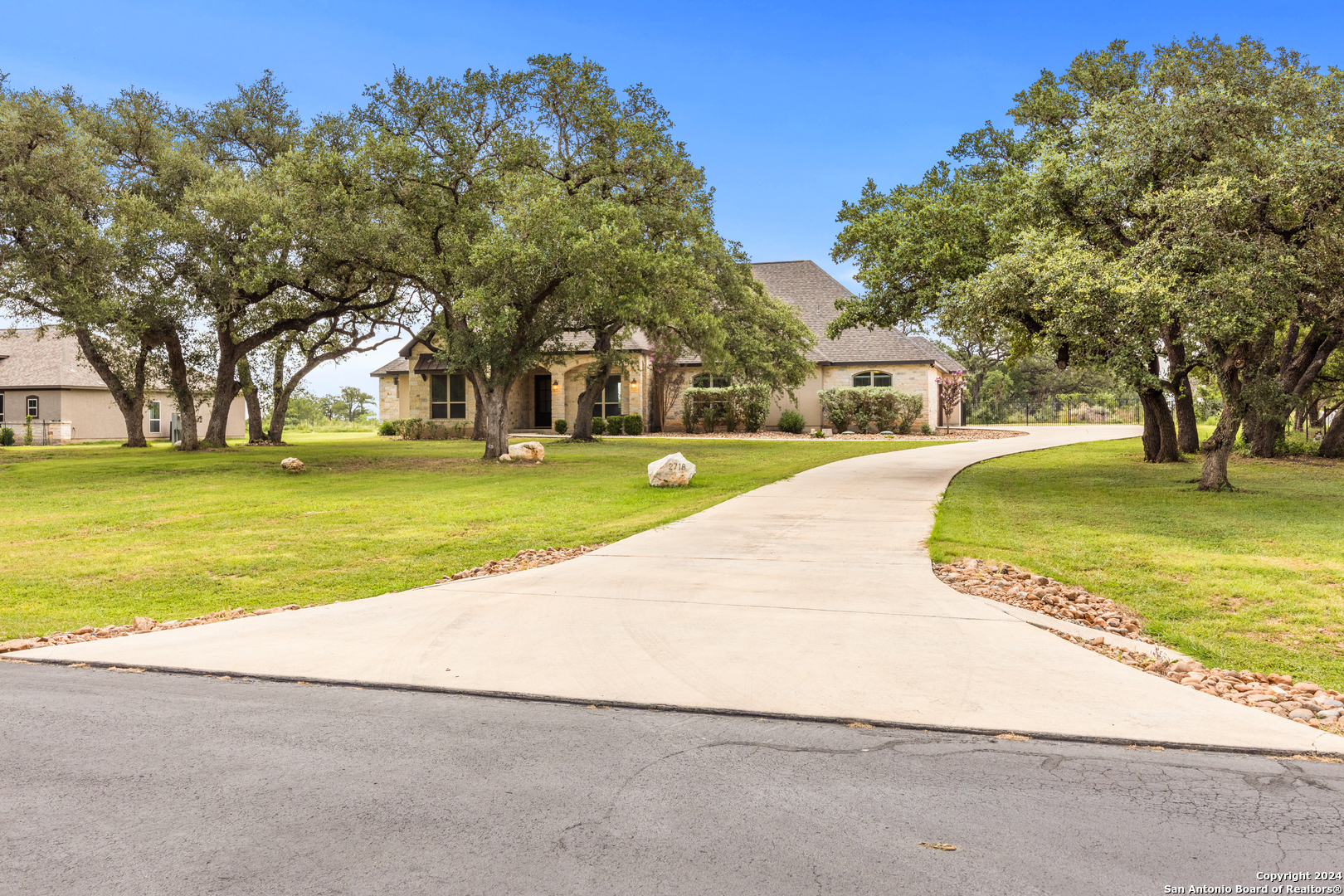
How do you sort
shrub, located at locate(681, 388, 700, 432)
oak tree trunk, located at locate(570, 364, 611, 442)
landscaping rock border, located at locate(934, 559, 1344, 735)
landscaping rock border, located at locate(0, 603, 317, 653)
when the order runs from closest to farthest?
landscaping rock border, located at locate(934, 559, 1344, 735) → landscaping rock border, located at locate(0, 603, 317, 653) → oak tree trunk, located at locate(570, 364, 611, 442) → shrub, located at locate(681, 388, 700, 432)

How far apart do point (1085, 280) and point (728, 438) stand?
64.0 ft

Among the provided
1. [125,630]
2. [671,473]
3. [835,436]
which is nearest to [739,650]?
[125,630]

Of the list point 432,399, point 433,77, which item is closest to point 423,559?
point 433,77

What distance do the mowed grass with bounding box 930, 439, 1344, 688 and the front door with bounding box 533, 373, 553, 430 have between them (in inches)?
1024

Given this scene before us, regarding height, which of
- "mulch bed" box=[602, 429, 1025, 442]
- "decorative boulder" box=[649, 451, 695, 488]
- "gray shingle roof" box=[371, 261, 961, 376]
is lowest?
"decorative boulder" box=[649, 451, 695, 488]

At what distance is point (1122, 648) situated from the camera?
5.25 metres

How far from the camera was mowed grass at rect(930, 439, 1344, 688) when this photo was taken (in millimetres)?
5523

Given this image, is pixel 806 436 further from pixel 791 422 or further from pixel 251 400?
pixel 251 400

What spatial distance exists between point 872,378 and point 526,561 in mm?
29092

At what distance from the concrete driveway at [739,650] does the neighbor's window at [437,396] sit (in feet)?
101

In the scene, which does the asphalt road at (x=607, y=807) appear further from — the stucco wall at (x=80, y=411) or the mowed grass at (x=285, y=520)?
the stucco wall at (x=80, y=411)

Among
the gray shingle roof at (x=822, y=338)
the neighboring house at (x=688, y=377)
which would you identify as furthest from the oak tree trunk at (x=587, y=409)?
the neighboring house at (x=688, y=377)

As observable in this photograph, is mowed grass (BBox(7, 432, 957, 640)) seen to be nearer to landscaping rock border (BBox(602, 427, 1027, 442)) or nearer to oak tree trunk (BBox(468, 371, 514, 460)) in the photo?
oak tree trunk (BBox(468, 371, 514, 460))

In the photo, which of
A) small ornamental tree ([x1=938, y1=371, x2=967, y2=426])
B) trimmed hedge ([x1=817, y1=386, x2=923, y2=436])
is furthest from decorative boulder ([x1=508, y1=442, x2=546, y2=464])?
small ornamental tree ([x1=938, y1=371, x2=967, y2=426])
